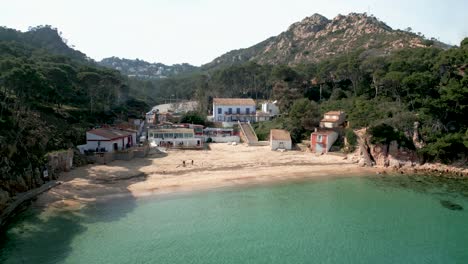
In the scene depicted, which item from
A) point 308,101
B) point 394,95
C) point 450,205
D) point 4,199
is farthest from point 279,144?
point 4,199

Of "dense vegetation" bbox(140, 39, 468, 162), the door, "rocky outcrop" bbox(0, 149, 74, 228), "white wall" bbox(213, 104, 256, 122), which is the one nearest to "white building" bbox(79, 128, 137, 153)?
"rocky outcrop" bbox(0, 149, 74, 228)

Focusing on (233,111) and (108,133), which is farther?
(233,111)

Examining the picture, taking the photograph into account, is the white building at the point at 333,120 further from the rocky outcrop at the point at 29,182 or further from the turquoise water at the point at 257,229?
the rocky outcrop at the point at 29,182

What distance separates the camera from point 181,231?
2102 cm

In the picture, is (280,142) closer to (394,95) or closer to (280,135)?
(280,135)

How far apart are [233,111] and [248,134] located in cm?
956

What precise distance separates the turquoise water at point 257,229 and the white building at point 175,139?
50.4ft

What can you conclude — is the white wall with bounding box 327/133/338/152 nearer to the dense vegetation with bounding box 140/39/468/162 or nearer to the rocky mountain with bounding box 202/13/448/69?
the dense vegetation with bounding box 140/39/468/162

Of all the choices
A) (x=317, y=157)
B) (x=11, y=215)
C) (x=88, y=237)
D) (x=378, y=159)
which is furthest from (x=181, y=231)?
(x=378, y=159)

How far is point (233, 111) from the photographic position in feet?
186

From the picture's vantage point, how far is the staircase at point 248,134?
46.0 meters

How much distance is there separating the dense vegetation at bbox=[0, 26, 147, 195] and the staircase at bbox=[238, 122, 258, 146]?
18.9 metres

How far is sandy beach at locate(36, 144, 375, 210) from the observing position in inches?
1054

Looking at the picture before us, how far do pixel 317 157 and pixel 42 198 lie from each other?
88.1 ft
